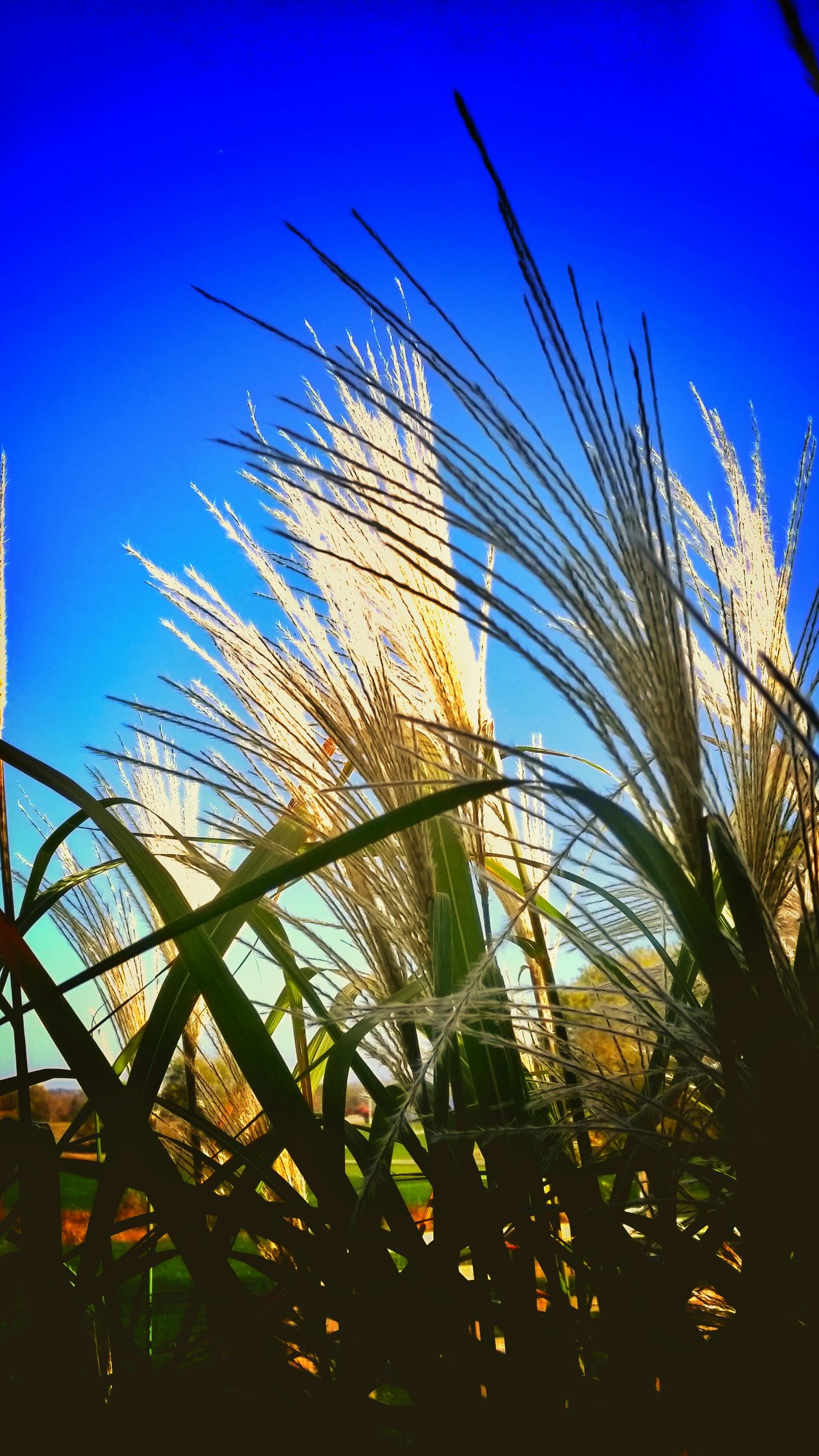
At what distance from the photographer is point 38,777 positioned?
0.64 m

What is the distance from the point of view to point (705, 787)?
0.43 m

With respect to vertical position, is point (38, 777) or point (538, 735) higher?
point (538, 735)

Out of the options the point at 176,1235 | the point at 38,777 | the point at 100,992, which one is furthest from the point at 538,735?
the point at 176,1235

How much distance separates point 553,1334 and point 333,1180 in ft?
0.54

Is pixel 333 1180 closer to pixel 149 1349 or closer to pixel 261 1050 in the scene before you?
pixel 261 1050

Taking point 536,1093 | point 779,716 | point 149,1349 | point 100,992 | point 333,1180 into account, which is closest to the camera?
point 779,716

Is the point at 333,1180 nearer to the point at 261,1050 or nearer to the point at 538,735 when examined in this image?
the point at 261,1050

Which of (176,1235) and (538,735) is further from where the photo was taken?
(538,735)

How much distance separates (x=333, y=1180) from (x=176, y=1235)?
100 mm

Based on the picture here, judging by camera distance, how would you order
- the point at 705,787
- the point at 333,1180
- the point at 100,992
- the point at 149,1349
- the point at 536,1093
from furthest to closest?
the point at 100,992 < the point at 149,1349 < the point at 536,1093 < the point at 333,1180 < the point at 705,787

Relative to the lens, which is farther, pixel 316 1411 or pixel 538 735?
pixel 538 735

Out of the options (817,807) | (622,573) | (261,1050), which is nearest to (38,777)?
(261,1050)

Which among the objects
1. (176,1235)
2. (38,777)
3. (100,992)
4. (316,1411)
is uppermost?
(38,777)

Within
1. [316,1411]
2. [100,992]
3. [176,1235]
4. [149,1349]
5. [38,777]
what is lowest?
[149,1349]
